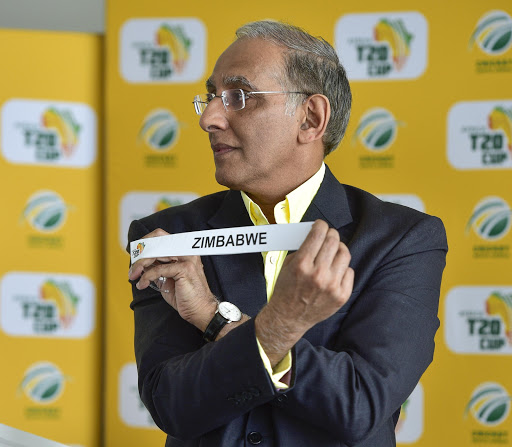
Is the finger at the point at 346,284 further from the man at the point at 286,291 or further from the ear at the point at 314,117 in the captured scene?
the ear at the point at 314,117

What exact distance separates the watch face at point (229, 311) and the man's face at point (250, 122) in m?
0.35

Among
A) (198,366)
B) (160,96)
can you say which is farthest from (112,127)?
(198,366)

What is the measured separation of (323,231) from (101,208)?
9.11 feet

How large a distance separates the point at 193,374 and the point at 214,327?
118mm

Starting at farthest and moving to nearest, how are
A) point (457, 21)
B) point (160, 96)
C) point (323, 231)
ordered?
point (160, 96), point (457, 21), point (323, 231)

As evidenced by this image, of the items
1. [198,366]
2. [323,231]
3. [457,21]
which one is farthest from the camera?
[457,21]

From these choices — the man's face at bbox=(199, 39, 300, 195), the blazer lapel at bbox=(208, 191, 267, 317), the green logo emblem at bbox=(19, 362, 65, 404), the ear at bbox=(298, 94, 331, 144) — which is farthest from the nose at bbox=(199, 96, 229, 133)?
the green logo emblem at bbox=(19, 362, 65, 404)

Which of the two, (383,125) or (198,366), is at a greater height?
(383,125)

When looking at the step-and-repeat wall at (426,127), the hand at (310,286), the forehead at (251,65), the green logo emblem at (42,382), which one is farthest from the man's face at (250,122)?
the green logo emblem at (42,382)

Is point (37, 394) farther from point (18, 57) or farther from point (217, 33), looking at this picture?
point (217, 33)

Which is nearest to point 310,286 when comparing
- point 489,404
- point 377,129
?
point 377,129

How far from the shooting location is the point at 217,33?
11.9ft

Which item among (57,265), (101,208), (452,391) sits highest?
(101,208)

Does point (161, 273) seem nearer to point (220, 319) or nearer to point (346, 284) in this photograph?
point (220, 319)
